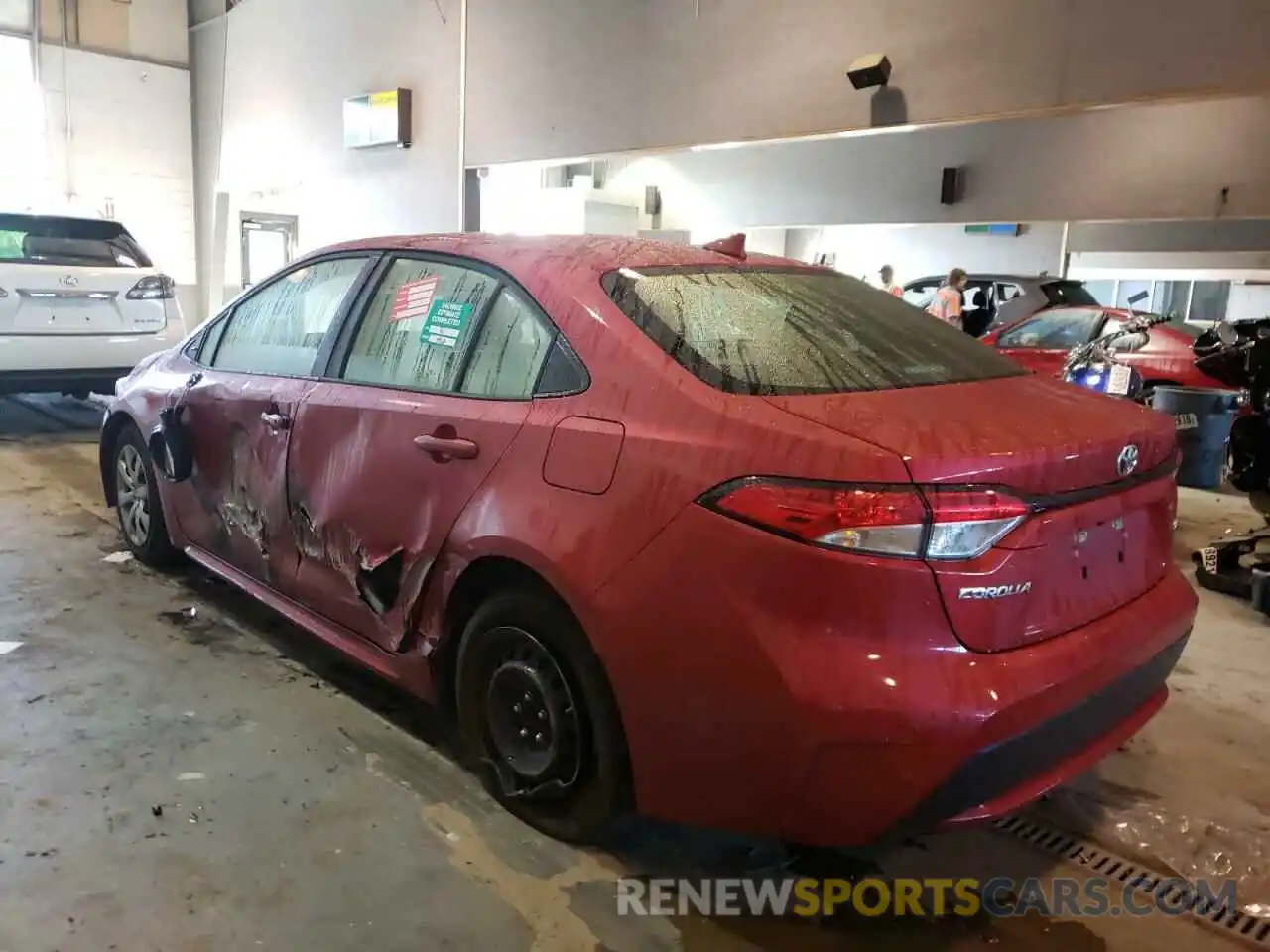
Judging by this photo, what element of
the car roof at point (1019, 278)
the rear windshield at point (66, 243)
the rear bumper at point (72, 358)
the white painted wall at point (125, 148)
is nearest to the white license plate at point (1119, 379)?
the car roof at point (1019, 278)

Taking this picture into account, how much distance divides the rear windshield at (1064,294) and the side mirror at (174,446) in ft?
26.4

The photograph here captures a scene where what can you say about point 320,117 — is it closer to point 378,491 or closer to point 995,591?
point 378,491

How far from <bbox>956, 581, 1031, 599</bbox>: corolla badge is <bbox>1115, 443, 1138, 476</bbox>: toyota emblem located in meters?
0.39

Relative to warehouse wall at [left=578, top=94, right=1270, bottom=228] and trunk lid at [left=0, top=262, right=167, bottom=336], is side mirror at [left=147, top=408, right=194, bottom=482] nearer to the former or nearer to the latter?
trunk lid at [left=0, top=262, right=167, bottom=336]

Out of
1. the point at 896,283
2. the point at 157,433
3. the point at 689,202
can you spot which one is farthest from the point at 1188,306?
the point at 157,433

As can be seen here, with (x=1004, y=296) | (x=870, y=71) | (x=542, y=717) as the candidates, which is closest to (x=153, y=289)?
(x=870, y=71)

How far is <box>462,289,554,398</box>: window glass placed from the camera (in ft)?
7.53

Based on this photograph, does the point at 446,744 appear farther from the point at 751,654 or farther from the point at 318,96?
the point at 318,96

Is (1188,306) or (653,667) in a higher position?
(1188,306)

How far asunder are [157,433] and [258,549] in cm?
82

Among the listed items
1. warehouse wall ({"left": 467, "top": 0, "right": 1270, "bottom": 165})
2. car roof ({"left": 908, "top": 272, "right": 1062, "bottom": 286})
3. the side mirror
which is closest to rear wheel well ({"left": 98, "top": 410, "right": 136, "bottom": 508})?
the side mirror

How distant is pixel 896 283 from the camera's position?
1323cm

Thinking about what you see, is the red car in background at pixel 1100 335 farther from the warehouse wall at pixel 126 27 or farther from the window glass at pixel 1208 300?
the warehouse wall at pixel 126 27

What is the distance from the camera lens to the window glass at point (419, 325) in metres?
2.53
